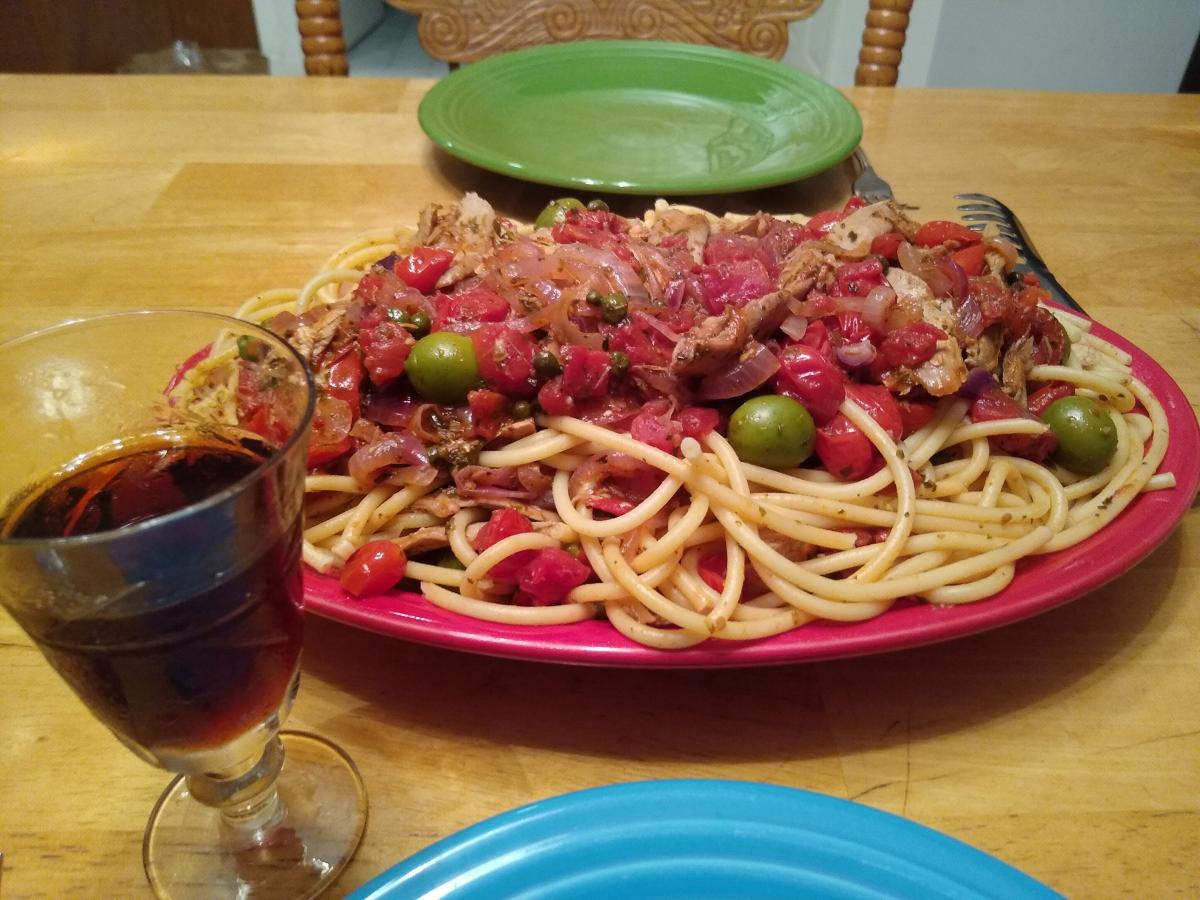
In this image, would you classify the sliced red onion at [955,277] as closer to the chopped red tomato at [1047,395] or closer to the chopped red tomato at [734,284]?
the chopped red tomato at [1047,395]

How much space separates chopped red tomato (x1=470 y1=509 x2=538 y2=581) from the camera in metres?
1.63

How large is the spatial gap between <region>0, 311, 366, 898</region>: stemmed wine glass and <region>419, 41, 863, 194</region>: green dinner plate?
1892 millimetres

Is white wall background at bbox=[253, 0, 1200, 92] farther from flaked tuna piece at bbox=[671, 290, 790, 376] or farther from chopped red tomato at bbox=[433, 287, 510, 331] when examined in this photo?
chopped red tomato at bbox=[433, 287, 510, 331]

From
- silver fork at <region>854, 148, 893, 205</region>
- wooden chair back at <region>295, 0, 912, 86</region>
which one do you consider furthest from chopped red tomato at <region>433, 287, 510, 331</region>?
→ wooden chair back at <region>295, 0, 912, 86</region>

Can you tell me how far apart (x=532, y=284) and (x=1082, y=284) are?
6.28 ft

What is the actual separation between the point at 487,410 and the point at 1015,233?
1890mm

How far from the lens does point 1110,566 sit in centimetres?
156

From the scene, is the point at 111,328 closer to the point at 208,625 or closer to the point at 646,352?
the point at 208,625

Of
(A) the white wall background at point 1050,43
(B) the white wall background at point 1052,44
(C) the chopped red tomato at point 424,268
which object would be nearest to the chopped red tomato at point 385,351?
(C) the chopped red tomato at point 424,268

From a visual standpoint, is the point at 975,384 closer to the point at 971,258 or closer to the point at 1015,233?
the point at 971,258

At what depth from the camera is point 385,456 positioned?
1.75 meters

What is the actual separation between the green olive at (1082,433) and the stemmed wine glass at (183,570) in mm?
1566

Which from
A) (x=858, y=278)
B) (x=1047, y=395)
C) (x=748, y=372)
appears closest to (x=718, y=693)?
(x=748, y=372)

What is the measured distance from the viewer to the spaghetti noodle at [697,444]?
5.32ft
